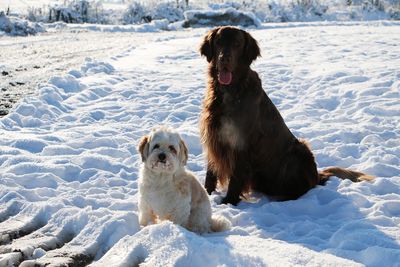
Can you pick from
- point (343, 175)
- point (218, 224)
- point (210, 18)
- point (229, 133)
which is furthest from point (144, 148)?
point (210, 18)

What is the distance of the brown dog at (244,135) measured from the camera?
5.13 m

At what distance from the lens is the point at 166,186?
418 centimetres

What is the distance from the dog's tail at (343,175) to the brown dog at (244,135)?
1 cm

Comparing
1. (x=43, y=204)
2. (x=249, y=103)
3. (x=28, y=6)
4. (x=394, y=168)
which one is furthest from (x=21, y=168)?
(x=28, y=6)

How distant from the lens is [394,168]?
19.3 feet

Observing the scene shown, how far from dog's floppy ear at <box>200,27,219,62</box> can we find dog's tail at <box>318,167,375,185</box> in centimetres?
189

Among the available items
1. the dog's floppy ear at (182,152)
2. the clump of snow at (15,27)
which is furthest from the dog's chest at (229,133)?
the clump of snow at (15,27)

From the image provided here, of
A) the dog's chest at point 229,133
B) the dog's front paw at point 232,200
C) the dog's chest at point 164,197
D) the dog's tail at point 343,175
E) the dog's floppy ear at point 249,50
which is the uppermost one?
the dog's floppy ear at point 249,50

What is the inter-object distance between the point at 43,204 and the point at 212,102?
2.02m

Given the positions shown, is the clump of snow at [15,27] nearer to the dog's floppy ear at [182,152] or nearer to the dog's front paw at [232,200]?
the dog's front paw at [232,200]

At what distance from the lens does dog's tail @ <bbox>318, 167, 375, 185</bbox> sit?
18.0ft

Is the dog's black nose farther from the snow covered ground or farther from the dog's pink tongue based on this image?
the dog's pink tongue

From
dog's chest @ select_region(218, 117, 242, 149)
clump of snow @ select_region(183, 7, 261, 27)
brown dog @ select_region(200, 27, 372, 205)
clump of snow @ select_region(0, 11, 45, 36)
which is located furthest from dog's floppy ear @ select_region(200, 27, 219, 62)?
clump of snow @ select_region(183, 7, 261, 27)

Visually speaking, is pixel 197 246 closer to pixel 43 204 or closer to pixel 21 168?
pixel 43 204
